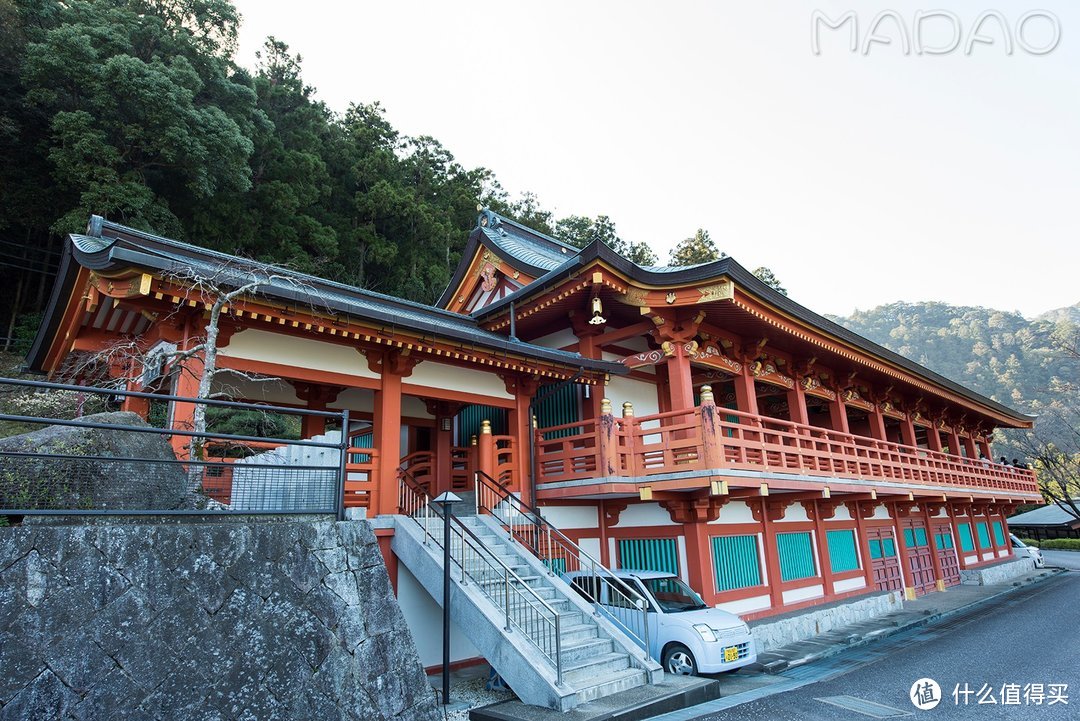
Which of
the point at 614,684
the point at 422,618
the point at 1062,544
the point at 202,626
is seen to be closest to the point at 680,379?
the point at 614,684

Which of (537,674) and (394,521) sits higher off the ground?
(394,521)

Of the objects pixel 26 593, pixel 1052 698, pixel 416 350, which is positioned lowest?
pixel 1052 698

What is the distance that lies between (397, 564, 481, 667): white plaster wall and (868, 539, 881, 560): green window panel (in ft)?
45.6

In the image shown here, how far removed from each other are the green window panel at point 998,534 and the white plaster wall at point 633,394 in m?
23.9

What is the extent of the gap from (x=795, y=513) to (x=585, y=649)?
28.8ft

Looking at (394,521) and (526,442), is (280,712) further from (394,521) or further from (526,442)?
(526,442)

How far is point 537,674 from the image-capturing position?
7203 millimetres

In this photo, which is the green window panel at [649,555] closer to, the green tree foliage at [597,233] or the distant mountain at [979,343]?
the green tree foliage at [597,233]

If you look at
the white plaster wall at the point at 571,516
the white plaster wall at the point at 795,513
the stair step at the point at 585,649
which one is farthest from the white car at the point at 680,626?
the white plaster wall at the point at 795,513

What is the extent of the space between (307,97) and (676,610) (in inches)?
1354

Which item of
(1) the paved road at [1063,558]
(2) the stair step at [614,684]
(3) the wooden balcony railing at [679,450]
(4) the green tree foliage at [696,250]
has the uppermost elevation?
(4) the green tree foliage at [696,250]

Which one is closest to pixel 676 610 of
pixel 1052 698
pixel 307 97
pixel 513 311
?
pixel 1052 698

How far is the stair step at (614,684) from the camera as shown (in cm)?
735

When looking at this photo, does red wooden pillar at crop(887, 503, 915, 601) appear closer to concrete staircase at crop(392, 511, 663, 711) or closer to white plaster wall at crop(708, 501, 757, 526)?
white plaster wall at crop(708, 501, 757, 526)
